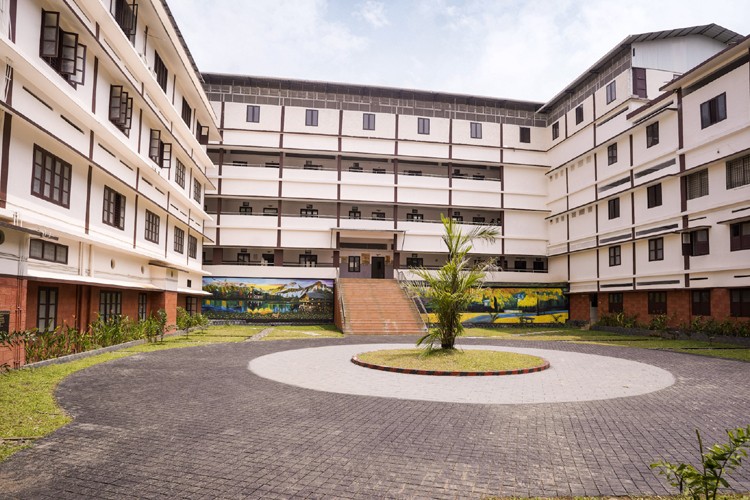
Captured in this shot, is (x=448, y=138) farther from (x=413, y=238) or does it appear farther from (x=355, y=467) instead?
(x=355, y=467)

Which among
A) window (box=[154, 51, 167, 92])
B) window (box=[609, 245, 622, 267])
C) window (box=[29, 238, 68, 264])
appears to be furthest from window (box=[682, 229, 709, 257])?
window (box=[29, 238, 68, 264])

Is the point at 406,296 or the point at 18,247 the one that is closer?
the point at 18,247

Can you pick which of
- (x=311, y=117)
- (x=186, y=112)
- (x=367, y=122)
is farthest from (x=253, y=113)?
(x=186, y=112)

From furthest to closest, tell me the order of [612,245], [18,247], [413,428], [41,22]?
1. [612,245]
2. [41,22]
3. [18,247]
4. [413,428]

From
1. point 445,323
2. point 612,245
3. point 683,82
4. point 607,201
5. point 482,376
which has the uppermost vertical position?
point 683,82

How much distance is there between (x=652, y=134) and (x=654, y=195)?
3.70 meters

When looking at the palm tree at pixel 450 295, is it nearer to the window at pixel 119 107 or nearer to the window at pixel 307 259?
the window at pixel 119 107

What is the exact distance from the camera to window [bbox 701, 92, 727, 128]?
974 inches

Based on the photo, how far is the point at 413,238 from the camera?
4134 centimetres

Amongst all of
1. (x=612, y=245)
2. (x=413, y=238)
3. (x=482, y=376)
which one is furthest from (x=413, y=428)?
(x=413, y=238)

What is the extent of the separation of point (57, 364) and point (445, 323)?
1121cm

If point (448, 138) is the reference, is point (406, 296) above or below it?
below

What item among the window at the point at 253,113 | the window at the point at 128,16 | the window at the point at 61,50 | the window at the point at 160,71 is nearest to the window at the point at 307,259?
the window at the point at 253,113

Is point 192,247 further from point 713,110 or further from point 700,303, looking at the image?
point 713,110
